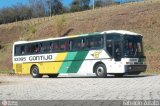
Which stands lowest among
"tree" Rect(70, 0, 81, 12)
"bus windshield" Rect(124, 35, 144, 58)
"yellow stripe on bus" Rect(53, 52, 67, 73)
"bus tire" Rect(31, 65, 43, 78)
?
"bus tire" Rect(31, 65, 43, 78)

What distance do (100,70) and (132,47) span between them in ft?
8.46

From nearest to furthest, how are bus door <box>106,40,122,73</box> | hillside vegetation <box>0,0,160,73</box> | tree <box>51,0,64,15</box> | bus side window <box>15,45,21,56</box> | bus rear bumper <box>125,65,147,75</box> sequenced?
bus rear bumper <box>125,65,147,75</box>, bus door <box>106,40,122,73</box>, bus side window <box>15,45,21,56</box>, hillside vegetation <box>0,0,160,73</box>, tree <box>51,0,64,15</box>

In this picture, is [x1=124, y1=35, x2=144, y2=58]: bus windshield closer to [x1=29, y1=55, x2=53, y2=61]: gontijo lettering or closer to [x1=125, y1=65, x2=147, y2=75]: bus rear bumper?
[x1=125, y1=65, x2=147, y2=75]: bus rear bumper

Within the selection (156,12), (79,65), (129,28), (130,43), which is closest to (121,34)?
(130,43)

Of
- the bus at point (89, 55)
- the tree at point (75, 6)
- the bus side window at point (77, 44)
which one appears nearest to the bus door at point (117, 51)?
the bus at point (89, 55)

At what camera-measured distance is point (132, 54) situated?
90.0ft

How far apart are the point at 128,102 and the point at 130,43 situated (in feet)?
53.1

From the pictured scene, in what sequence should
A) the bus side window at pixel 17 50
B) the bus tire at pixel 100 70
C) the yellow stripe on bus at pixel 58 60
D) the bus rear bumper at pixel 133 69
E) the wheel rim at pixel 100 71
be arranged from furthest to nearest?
1. the bus side window at pixel 17 50
2. the yellow stripe on bus at pixel 58 60
3. the wheel rim at pixel 100 71
4. the bus tire at pixel 100 70
5. the bus rear bumper at pixel 133 69

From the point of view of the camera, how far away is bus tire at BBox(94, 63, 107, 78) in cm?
2794

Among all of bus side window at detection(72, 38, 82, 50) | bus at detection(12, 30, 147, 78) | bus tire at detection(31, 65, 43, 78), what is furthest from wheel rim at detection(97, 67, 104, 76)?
bus tire at detection(31, 65, 43, 78)

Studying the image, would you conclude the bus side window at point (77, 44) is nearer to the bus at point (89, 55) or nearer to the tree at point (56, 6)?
the bus at point (89, 55)

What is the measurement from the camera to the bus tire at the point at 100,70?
2794 centimetres

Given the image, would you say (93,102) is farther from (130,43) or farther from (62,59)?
(62,59)

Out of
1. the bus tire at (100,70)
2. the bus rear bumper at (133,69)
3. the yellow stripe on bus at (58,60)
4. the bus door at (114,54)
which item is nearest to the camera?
the bus rear bumper at (133,69)
